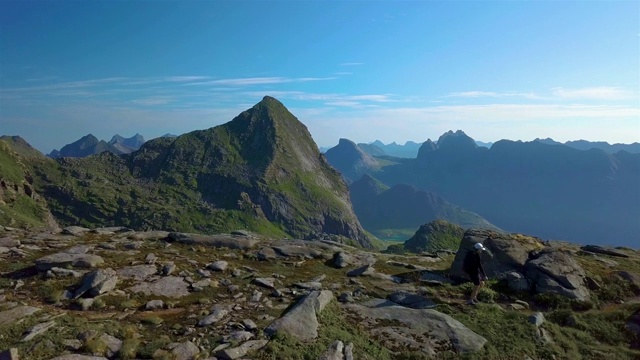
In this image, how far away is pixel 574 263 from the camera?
30750 mm

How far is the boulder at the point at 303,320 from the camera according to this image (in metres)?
16.6

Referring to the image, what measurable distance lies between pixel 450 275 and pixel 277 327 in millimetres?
19936

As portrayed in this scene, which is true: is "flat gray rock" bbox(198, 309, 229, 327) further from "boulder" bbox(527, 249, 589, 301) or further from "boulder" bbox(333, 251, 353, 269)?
"boulder" bbox(527, 249, 589, 301)

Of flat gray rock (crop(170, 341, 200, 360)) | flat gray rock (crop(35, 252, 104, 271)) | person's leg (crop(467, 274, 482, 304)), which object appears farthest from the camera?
person's leg (crop(467, 274, 482, 304))

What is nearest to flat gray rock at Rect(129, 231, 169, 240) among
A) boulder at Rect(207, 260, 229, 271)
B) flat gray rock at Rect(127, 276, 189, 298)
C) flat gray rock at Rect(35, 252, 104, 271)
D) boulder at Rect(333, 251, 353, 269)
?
flat gray rock at Rect(35, 252, 104, 271)

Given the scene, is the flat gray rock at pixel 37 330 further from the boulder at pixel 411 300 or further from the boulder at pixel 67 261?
the boulder at pixel 411 300

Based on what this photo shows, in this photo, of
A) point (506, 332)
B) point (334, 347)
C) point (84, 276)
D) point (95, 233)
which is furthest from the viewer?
point (95, 233)

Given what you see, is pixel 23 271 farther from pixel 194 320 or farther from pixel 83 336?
pixel 194 320

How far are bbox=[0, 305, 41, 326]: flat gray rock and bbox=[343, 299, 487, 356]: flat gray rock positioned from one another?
1600 cm

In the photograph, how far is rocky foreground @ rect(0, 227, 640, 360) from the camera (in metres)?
15.5

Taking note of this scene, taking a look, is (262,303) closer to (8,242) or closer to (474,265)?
(474,265)

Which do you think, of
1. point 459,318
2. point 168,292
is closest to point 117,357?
point 168,292

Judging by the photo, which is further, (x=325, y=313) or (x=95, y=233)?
(x=95, y=233)

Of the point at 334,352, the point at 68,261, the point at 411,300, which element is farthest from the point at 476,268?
the point at 68,261
